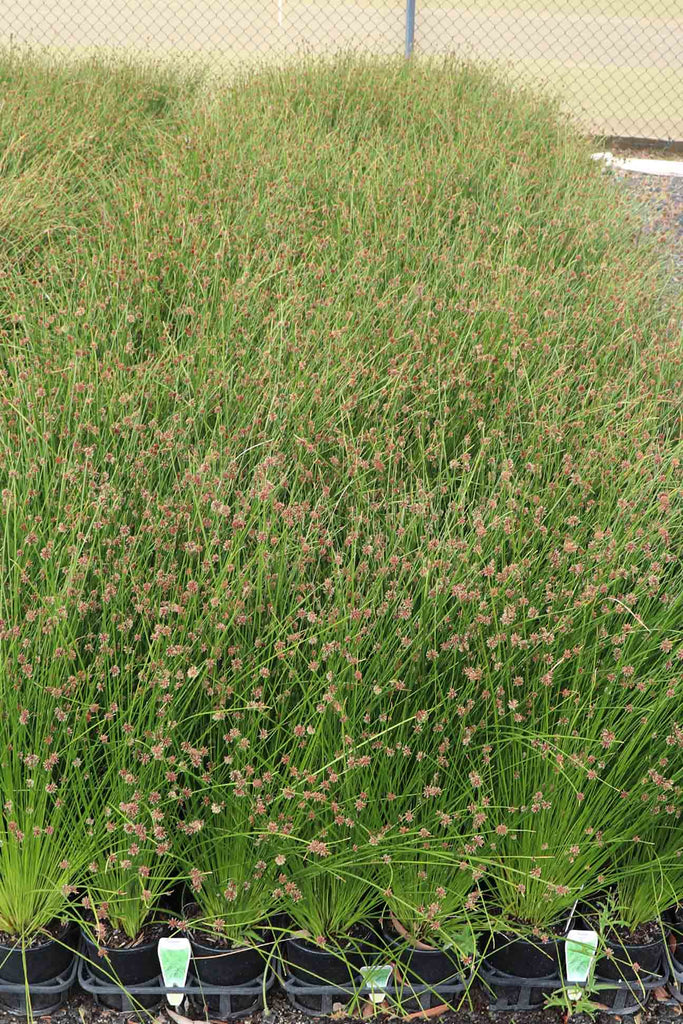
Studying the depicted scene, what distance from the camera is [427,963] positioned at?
72.8 inches

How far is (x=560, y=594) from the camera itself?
2.04m

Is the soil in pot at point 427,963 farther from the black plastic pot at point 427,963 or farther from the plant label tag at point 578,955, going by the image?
the plant label tag at point 578,955

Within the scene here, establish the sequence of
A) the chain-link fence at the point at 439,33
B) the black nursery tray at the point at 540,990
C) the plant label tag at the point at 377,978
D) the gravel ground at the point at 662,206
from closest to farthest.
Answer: the plant label tag at the point at 377,978 < the black nursery tray at the point at 540,990 < the gravel ground at the point at 662,206 < the chain-link fence at the point at 439,33

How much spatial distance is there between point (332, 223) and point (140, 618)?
2502 millimetres

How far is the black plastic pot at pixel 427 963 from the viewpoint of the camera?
1.83m

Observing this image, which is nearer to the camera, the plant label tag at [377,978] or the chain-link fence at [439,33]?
the plant label tag at [377,978]

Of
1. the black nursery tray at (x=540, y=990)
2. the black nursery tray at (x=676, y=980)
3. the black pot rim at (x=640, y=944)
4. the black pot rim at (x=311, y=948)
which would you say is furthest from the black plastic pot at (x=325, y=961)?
the black nursery tray at (x=676, y=980)

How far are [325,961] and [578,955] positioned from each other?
0.50 metres

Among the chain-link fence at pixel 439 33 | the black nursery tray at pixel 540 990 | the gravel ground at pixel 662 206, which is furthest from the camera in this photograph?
the chain-link fence at pixel 439 33

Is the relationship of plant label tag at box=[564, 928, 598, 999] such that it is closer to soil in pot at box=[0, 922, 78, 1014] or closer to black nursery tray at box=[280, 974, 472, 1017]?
black nursery tray at box=[280, 974, 472, 1017]

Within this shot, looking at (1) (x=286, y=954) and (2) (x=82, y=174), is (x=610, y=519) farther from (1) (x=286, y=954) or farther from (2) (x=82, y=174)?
(2) (x=82, y=174)

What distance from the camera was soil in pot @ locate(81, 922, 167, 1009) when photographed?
1806 mm

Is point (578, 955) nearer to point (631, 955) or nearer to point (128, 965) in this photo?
point (631, 955)

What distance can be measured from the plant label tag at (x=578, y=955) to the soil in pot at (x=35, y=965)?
3.14ft
